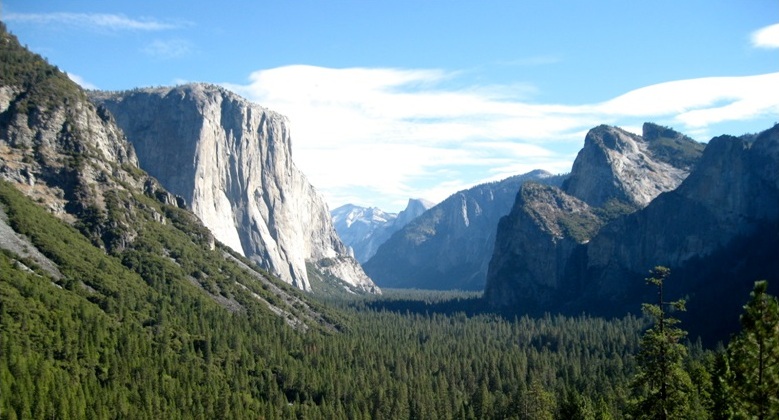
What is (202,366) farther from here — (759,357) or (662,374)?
(759,357)

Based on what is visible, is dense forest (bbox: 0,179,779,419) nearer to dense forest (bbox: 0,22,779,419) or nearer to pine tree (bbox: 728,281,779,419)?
dense forest (bbox: 0,22,779,419)

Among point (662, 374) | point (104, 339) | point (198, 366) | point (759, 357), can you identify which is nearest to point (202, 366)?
point (198, 366)

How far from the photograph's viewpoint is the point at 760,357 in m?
34.4

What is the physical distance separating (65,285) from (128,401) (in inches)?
2106

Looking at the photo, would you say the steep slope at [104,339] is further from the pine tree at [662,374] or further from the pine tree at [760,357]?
the pine tree at [760,357]

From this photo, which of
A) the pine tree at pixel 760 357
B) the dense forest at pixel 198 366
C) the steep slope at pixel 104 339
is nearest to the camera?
the pine tree at pixel 760 357

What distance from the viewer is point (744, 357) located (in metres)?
34.9

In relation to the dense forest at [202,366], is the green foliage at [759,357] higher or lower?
higher

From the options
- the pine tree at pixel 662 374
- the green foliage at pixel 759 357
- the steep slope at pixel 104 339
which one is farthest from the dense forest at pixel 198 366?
the green foliage at pixel 759 357

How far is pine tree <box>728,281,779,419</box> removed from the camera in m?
33.8

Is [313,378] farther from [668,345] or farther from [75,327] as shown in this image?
[668,345]

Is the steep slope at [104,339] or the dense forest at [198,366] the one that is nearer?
the dense forest at [198,366]

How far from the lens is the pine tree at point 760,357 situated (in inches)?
1329

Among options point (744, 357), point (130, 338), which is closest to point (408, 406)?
point (130, 338)
